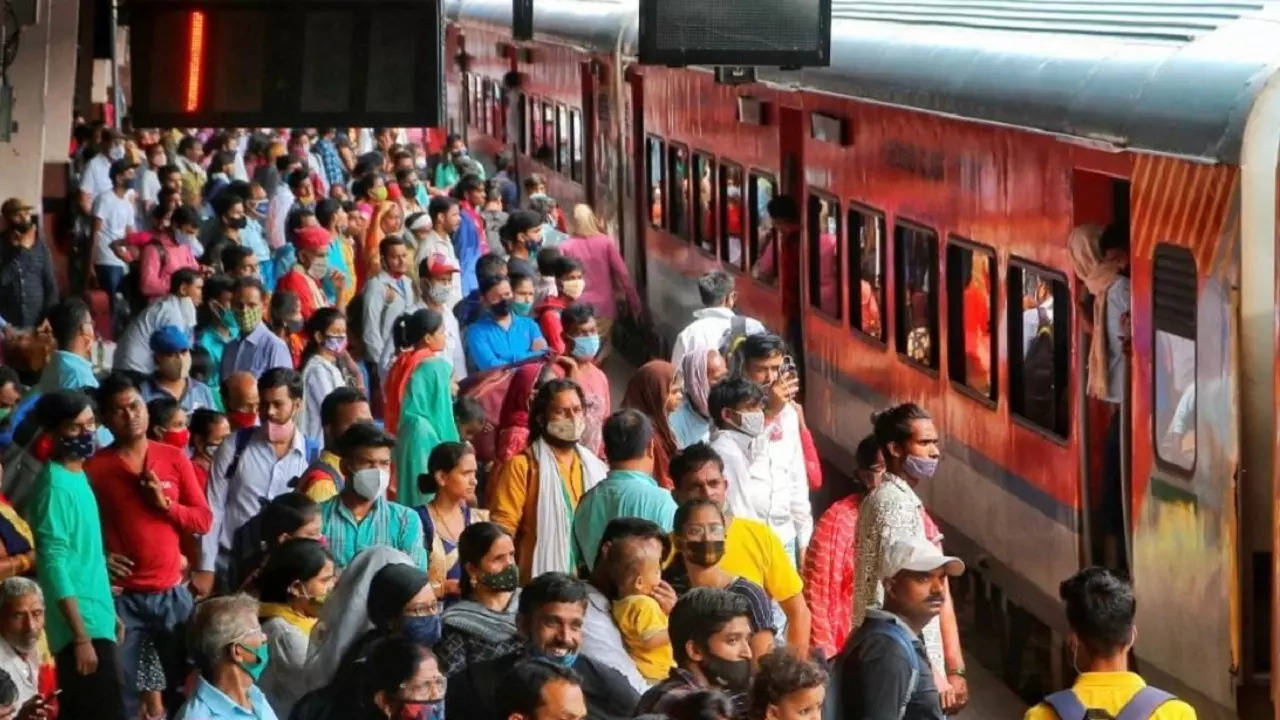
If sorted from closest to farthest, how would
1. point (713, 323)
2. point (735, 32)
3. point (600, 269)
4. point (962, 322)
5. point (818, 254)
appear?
1. point (713, 323)
2. point (962, 322)
3. point (735, 32)
4. point (600, 269)
5. point (818, 254)

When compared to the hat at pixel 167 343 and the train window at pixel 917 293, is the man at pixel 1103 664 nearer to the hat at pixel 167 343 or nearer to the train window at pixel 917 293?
the hat at pixel 167 343

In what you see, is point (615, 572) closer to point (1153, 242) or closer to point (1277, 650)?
point (1277, 650)

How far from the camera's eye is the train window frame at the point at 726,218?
1808 cm

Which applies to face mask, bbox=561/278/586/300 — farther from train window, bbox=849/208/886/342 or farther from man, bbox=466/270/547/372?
train window, bbox=849/208/886/342

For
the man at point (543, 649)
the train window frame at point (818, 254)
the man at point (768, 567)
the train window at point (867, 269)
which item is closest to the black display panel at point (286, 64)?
the train window at point (867, 269)

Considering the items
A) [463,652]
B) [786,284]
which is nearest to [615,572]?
[463,652]

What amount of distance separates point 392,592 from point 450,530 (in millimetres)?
1716

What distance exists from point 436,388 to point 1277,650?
370 centimetres

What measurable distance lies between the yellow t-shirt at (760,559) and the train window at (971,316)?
4.01 meters

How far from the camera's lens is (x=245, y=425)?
33.7 feet

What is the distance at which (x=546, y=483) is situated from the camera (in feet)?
29.5

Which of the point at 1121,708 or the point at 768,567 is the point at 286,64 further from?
the point at 1121,708

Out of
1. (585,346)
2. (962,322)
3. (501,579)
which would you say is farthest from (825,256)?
(501,579)

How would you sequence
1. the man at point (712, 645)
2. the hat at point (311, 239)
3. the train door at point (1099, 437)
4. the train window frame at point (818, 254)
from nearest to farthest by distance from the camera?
the man at point (712, 645), the train door at point (1099, 437), the hat at point (311, 239), the train window frame at point (818, 254)
